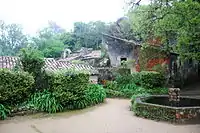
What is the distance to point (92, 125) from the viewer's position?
1021 cm

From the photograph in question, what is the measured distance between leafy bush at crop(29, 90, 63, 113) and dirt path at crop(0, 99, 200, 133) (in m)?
0.86

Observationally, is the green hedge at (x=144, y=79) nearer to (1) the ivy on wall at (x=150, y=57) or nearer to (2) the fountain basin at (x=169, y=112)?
(1) the ivy on wall at (x=150, y=57)

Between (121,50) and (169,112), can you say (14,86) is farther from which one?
(121,50)

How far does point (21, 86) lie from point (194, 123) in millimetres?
8357

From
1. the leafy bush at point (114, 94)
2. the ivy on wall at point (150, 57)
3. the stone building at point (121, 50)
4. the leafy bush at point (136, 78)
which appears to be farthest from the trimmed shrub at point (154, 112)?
the stone building at point (121, 50)

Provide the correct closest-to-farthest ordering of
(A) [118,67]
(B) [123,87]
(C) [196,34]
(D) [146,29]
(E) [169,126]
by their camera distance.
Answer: (E) [169,126]
(C) [196,34]
(D) [146,29]
(B) [123,87]
(A) [118,67]

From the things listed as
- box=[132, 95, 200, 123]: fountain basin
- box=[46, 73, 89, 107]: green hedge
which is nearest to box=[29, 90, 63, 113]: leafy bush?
box=[46, 73, 89, 107]: green hedge

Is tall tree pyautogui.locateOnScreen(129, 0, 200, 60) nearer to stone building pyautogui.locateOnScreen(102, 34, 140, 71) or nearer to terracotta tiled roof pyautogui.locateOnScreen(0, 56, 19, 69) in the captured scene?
stone building pyautogui.locateOnScreen(102, 34, 140, 71)

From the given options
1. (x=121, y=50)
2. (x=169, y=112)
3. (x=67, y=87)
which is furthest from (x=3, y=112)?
(x=121, y=50)

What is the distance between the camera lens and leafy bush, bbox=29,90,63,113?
12.8 m

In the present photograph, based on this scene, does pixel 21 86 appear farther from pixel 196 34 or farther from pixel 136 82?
pixel 136 82

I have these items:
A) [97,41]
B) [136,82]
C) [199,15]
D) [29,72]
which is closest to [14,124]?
[29,72]

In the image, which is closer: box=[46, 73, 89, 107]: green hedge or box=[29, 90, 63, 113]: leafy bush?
box=[29, 90, 63, 113]: leafy bush

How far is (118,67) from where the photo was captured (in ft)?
78.1
